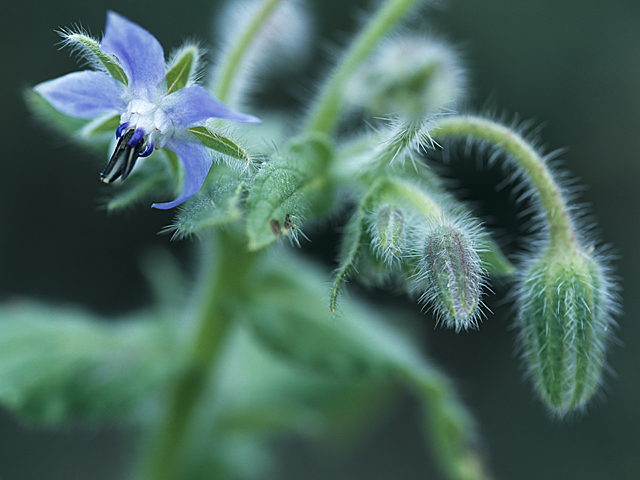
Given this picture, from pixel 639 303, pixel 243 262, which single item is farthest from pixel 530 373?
pixel 639 303

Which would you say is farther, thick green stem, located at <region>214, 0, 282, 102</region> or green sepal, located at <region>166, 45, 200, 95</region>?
thick green stem, located at <region>214, 0, 282, 102</region>

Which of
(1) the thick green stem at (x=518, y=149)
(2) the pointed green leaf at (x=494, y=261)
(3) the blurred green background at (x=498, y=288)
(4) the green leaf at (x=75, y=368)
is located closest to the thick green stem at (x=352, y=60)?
(1) the thick green stem at (x=518, y=149)

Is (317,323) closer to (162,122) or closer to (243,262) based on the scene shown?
(243,262)

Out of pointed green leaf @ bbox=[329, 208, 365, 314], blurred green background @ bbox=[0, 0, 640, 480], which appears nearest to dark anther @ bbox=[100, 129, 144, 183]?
pointed green leaf @ bbox=[329, 208, 365, 314]

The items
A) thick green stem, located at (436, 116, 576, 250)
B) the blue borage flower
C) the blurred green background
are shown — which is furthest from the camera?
the blurred green background

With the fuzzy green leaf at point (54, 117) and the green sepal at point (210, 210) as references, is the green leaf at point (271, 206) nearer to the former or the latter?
the green sepal at point (210, 210)

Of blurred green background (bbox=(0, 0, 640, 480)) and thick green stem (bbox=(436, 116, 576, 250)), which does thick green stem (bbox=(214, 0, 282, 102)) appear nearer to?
thick green stem (bbox=(436, 116, 576, 250))

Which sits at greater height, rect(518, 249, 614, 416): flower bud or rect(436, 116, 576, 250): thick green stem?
rect(436, 116, 576, 250): thick green stem
